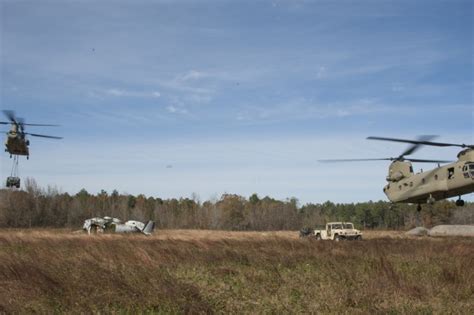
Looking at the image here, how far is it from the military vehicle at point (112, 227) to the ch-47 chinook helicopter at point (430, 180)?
63.8 feet

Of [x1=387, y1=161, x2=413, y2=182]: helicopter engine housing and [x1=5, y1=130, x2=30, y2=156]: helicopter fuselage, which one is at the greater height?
[x1=5, y1=130, x2=30, y2=156]: helicopter fuselage

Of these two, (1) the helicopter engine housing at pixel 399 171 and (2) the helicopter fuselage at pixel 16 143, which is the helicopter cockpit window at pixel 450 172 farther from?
(2) the helicopter fuselage at pixel 16 143

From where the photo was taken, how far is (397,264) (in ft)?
40.9

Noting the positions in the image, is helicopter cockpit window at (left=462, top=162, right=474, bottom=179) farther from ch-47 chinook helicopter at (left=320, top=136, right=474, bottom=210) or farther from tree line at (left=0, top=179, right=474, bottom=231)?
tree line at (left=0, top=179, right=474, bottom=231)

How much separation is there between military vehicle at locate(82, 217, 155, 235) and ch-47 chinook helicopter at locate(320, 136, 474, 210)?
19437 millimetres

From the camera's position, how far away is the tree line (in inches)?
3925

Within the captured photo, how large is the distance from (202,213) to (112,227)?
9153 cm

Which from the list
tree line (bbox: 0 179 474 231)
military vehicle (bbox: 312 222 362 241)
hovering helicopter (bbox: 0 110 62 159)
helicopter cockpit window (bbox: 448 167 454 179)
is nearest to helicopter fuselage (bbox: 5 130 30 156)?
hovering helicopter (bbox: 0 110 62 159)

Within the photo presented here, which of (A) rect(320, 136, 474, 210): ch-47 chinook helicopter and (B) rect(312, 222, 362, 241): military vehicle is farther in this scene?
(B) rect(312, 222, 362, 241): military vehicle

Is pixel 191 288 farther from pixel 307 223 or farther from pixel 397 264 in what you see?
pixel 307 223

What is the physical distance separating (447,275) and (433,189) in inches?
648

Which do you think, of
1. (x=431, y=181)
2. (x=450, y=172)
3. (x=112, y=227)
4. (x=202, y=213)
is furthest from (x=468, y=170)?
(x=202, y=213)

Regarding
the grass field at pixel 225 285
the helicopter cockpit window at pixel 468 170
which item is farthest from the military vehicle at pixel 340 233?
the grass field at pixel 225 285

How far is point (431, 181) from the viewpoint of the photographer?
25.5 meters
